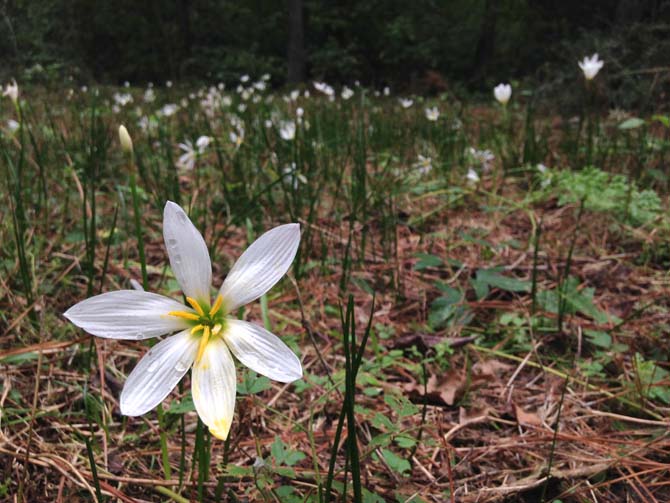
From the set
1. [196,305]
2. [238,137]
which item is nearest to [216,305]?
[196,305]

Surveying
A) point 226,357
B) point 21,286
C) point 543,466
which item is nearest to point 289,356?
point 226,357

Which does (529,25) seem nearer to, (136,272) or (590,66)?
(590,66)

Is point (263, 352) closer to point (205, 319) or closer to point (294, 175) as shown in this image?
point (205, 319)

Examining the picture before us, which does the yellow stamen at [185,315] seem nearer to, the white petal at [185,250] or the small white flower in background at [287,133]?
the white petal at [185,250]

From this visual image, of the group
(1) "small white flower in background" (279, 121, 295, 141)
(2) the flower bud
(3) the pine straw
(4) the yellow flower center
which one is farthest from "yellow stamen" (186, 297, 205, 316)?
(1) "small white flower in background" (279, 121, 295, 141)

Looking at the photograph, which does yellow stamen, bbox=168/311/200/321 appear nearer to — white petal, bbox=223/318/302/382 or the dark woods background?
white petal, bbox=223/318/302/382

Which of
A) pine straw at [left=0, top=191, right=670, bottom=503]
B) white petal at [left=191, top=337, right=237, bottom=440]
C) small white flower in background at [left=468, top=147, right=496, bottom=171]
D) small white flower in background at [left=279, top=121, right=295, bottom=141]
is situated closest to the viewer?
white petal at [left=191, top=337, right=237, bottom=440]
